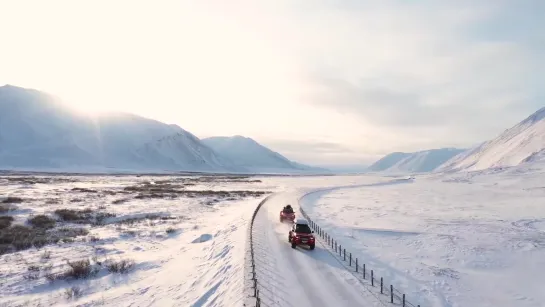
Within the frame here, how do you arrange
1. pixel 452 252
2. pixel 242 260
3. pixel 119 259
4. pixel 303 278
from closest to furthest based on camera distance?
pixel 303 278, pixel 242 260, pixel 119 259, pixel 452 252

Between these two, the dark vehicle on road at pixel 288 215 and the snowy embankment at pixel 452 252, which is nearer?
the snowy embankment at pixel 452 252

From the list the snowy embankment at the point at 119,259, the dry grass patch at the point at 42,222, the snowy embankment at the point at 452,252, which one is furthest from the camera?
the dry grass patch at the point at 42,222

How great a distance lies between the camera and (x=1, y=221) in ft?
108

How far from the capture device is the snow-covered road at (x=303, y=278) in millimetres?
15578

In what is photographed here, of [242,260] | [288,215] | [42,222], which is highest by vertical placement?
[288,215]

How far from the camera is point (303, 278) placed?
18.5 meters

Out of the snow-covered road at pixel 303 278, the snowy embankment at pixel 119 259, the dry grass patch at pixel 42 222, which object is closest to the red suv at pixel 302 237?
the snow-covered road at pixel 303 278

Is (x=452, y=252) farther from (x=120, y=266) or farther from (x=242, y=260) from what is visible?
(x=120, y=266)

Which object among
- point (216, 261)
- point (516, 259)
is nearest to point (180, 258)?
point (216, 261)

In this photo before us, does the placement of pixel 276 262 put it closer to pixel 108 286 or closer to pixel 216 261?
pixel 216 261

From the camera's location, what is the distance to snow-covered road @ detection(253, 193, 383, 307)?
15578mm

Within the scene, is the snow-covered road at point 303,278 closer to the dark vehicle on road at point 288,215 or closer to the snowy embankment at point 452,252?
the snowy embankment at point 452,252

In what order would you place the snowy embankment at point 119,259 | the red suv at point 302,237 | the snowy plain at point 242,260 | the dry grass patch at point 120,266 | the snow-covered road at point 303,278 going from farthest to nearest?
the red suv at point 302,237
the dry grass patch at point 120,266
the snowy plain at point 242,260
the snowy embankment at point 119,259
the snow-covered road at point 303,278

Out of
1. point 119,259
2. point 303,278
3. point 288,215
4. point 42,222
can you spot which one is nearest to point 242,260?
point 303,278
